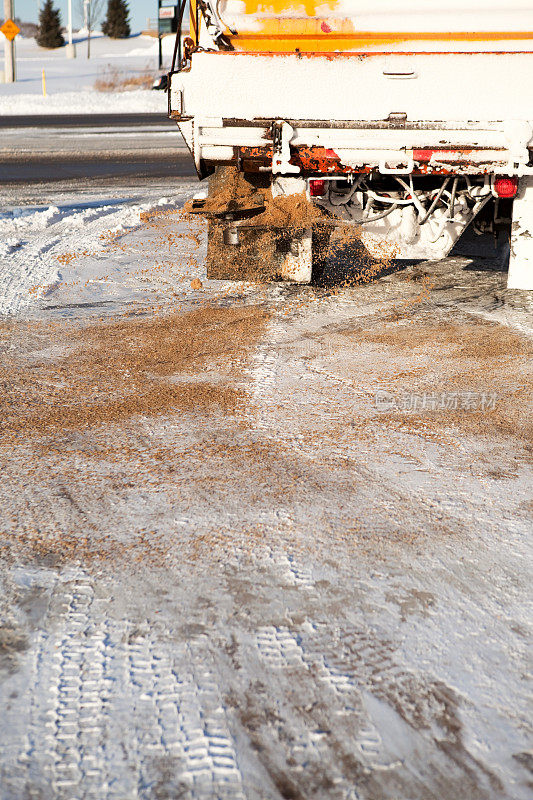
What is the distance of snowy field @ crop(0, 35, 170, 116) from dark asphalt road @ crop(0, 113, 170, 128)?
183cm

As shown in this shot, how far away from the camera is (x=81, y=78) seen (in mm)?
43000

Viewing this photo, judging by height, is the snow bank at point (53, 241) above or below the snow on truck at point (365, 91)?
below

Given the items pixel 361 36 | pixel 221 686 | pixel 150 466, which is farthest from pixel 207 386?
pixel 361 36

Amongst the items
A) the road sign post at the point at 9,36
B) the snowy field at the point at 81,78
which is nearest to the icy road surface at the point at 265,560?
the snowy field at the point at 81,78

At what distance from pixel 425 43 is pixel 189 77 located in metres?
1.44

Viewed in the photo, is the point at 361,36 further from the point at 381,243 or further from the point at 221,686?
the point at 221,686

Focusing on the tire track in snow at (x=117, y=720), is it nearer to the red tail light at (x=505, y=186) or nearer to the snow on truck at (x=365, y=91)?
the snow on truck at (x=365, y=91)

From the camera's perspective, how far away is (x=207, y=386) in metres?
4.05

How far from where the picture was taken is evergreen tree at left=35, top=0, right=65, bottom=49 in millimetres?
65438

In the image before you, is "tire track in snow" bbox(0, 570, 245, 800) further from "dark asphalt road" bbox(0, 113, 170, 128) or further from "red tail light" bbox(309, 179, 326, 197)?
"dark asphalt road" bbox(0, 113, 170, 128)

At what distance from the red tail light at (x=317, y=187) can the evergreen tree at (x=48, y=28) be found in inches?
2713

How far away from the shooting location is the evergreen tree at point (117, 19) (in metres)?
71.0

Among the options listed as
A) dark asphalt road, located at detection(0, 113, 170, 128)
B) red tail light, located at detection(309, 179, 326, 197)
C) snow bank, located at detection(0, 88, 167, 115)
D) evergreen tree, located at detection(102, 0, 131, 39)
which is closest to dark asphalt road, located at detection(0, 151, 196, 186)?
red tail light, located at detection(309, 179, 326, 197)

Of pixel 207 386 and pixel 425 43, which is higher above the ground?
pixel 425 43
